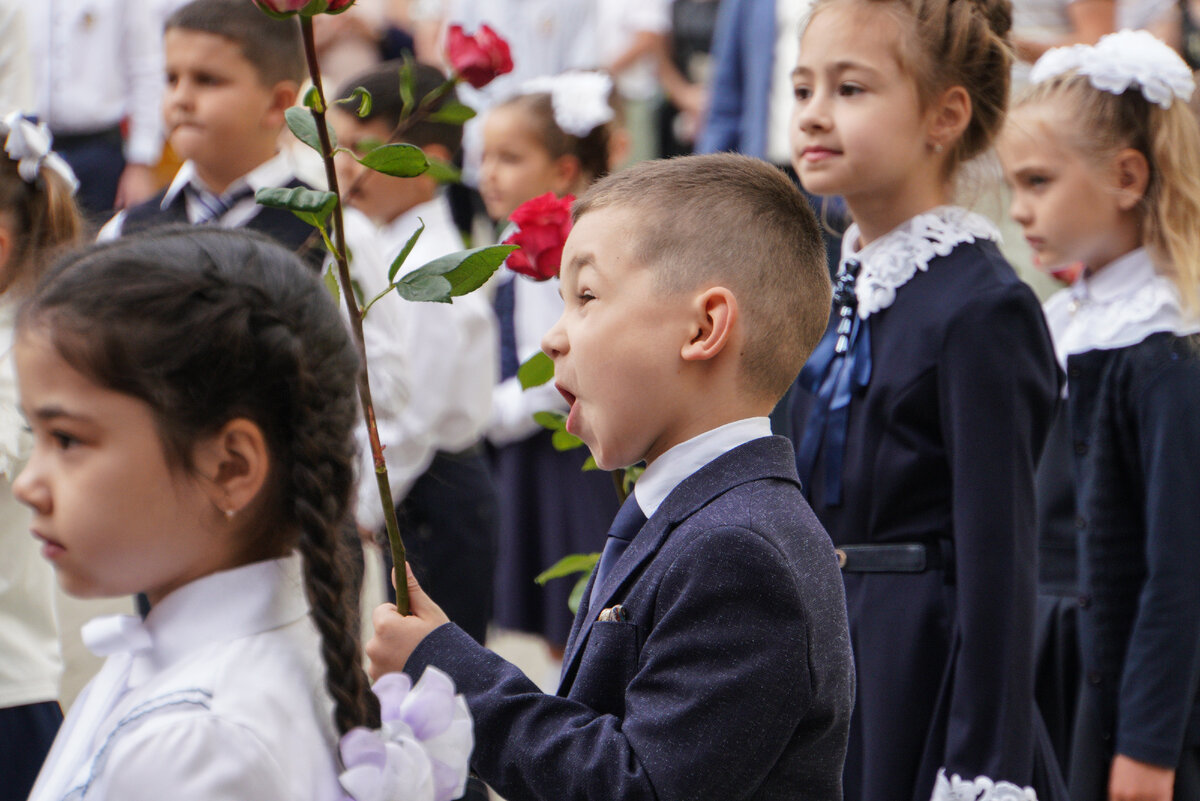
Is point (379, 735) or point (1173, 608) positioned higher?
point (379, 735)

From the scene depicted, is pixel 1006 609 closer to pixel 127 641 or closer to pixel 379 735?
pixel 379 735

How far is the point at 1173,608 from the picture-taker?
2141 millimetres

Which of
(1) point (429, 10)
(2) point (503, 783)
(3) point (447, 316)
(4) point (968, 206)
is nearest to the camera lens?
(2) point (503, 783)

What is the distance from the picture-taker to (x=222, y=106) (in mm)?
2902

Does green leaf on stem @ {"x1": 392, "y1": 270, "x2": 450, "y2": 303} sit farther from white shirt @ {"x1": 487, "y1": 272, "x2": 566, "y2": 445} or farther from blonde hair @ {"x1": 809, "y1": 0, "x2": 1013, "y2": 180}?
white shirt @ {"x1": 487, "y1": 272, "x2": 566, "y2": 445}

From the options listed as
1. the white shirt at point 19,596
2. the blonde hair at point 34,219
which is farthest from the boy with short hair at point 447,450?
the white shirt at point 19,596

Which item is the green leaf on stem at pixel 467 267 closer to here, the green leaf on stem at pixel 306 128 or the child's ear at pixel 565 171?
the green leaf on stem at pixel 306 128

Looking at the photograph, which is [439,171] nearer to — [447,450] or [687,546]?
[687,546]

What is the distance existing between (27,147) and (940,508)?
1669 mm

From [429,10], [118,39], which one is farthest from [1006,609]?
[429,10]

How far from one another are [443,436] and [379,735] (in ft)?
6.88

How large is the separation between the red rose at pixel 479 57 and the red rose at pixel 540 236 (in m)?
0.33

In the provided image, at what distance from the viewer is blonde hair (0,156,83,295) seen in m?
2.29

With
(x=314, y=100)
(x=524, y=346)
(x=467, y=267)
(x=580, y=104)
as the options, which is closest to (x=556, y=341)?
(x=467, y=267)
